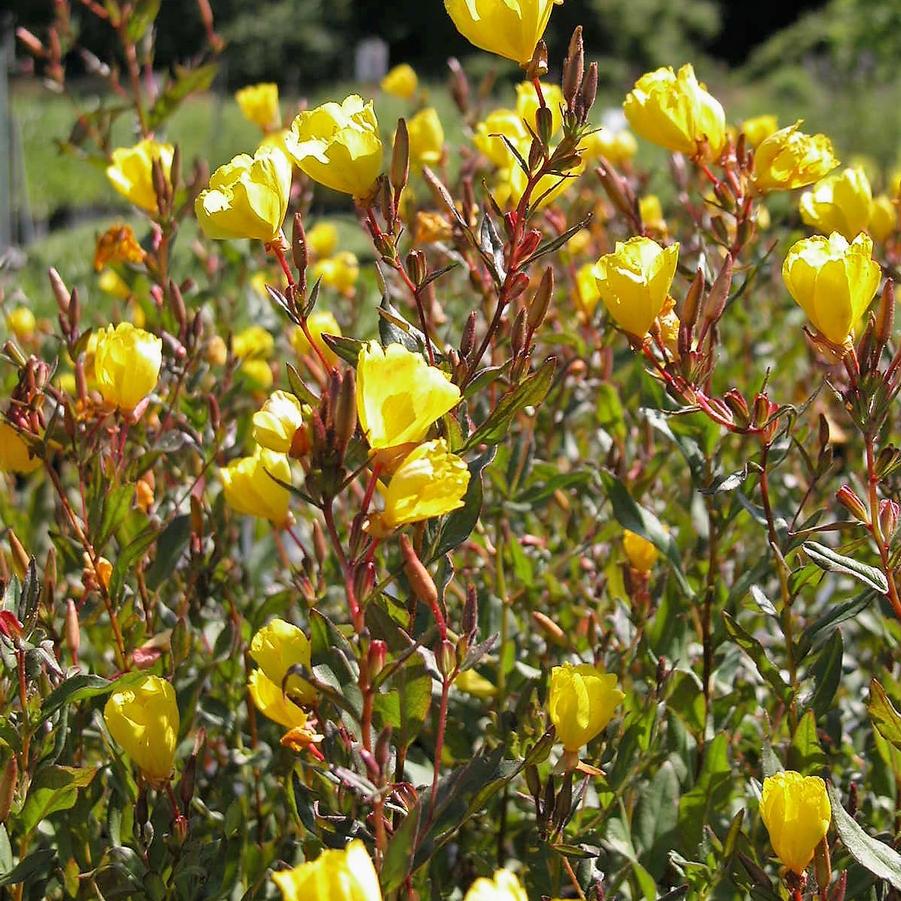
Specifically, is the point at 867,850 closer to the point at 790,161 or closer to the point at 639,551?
the point at 639,551

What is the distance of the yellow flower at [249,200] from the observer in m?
1.04

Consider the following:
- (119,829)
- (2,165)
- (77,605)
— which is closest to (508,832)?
(119,829)

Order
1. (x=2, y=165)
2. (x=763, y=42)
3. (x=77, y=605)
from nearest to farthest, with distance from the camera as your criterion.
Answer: (x=77, y=605), (x=2, y=165), (x=763, y=42)

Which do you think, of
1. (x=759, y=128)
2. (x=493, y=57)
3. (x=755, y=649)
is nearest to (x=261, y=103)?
(x=759, y=128)

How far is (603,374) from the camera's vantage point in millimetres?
1830

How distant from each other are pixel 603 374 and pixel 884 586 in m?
0.83

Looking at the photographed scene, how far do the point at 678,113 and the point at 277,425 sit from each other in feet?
2.10

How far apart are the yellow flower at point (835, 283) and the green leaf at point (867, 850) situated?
43 cm

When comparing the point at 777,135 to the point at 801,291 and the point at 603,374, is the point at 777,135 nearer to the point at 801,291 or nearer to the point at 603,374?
the point at 801,291

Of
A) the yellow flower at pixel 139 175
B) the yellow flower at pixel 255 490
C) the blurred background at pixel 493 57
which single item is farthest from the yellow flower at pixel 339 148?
the blurred background at pixel 493 57

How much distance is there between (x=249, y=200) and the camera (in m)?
1.03

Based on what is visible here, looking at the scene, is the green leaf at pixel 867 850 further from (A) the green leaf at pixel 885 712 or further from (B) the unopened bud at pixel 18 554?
(B) the unopened bud at pixel 18 554

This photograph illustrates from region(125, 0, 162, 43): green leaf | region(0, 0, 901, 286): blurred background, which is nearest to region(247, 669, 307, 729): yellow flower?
region(125, 0, 162, 43): green leaf

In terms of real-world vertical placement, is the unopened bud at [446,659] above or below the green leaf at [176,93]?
below
